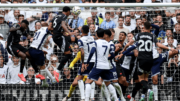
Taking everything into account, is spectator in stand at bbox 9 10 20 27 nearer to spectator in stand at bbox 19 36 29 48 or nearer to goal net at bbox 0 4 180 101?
goal net at bbox 0 4 180 101

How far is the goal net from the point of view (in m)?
11.7

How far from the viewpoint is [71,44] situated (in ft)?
40.2

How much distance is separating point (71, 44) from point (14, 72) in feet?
6.58

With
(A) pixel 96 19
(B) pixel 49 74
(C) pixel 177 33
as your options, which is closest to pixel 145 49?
(C) pixel 177 33

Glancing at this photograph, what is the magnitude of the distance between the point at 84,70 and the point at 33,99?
2.37 meters

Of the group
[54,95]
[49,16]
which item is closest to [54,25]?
[49,16]

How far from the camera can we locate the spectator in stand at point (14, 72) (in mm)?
11780

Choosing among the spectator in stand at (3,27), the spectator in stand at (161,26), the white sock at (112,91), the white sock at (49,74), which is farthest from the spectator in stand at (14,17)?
the spectator in stand at (161,26)

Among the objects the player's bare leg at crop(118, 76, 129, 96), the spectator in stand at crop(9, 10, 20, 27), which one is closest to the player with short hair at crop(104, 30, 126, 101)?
the player's bare leg at crop(118, 76, 129, 96)

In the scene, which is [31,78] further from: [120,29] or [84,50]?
[120,29]

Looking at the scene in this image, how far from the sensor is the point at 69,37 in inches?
433

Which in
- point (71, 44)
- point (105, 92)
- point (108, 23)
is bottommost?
point (105, 92)

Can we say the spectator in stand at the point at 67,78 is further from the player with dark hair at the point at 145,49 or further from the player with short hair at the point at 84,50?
the player with dark hair at the point at 145,49

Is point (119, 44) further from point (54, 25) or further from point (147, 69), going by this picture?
point (54, 25)
